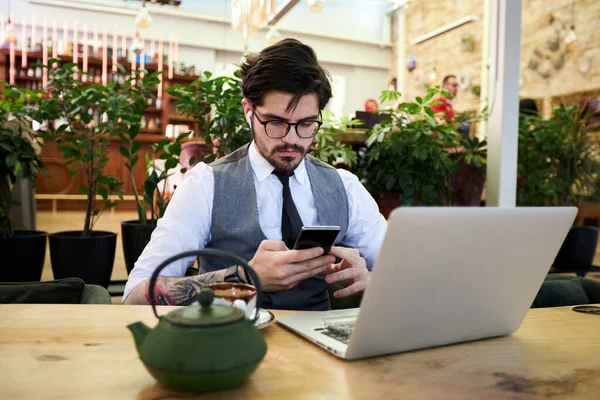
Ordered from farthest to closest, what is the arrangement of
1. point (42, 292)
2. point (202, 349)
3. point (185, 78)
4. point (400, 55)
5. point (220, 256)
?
point (400, 55) < point (185, 78) < point (42, 292) < point (220, 256) < point (202, 349)

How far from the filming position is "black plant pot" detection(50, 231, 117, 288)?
283 centimetres

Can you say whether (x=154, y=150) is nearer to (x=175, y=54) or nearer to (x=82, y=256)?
(x=82, y=256)

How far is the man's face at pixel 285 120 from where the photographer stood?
4.52 feet

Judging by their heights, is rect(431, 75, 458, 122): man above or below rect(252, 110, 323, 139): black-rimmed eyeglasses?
above

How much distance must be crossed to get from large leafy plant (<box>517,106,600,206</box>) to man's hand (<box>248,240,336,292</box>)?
10.2ft

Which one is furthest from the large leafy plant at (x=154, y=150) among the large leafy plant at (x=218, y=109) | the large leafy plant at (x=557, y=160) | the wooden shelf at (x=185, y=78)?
the wooden shelf at (x=185, y=78)

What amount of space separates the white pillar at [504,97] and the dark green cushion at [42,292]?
2.42 m

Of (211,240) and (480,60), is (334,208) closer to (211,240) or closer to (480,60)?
(211,240)

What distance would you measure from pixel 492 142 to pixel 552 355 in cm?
243

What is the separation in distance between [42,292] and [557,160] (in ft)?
12.1

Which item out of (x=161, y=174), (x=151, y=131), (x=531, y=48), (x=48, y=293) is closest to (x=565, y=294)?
(x=48, y=293)

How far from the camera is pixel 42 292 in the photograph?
3.58 ft

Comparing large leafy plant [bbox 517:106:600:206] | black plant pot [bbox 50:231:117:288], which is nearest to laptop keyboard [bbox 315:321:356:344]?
black plant pot [bbox 50:231:117:288]

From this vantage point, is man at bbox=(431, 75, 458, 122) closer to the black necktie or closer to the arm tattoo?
the black necktie
